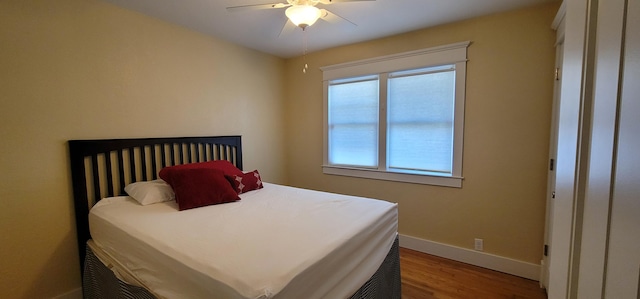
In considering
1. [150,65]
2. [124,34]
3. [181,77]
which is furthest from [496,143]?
[124,34]

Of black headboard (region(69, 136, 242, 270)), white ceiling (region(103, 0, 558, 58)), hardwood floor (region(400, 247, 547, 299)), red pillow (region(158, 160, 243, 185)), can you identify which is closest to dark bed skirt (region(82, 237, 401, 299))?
black headboard (region(69, 136, 242, 270))

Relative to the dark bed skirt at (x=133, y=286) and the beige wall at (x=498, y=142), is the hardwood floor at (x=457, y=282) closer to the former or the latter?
the beige wall at (x=498, y=142)

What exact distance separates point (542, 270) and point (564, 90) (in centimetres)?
235

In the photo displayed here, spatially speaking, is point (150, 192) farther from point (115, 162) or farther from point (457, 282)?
point (457, 282)

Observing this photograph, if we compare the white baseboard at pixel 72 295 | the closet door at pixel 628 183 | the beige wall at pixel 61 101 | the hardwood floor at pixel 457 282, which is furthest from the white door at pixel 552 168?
the white baseboard at pixel 72 295

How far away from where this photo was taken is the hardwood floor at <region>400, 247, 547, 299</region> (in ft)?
6.82

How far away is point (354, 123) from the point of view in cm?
325

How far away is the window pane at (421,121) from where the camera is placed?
2619 millimetres

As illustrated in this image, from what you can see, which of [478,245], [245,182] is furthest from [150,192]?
[478,245]

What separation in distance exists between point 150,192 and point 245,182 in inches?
30.5

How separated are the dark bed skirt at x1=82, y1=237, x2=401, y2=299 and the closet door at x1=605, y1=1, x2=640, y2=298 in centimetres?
118

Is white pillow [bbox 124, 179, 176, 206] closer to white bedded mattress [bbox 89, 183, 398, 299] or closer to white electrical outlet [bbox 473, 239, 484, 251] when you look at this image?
white bedded mattress [bbox 89, 183, 398, 299]

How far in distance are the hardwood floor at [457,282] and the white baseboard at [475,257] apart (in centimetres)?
Result: 5

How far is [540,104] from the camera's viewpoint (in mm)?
2164
